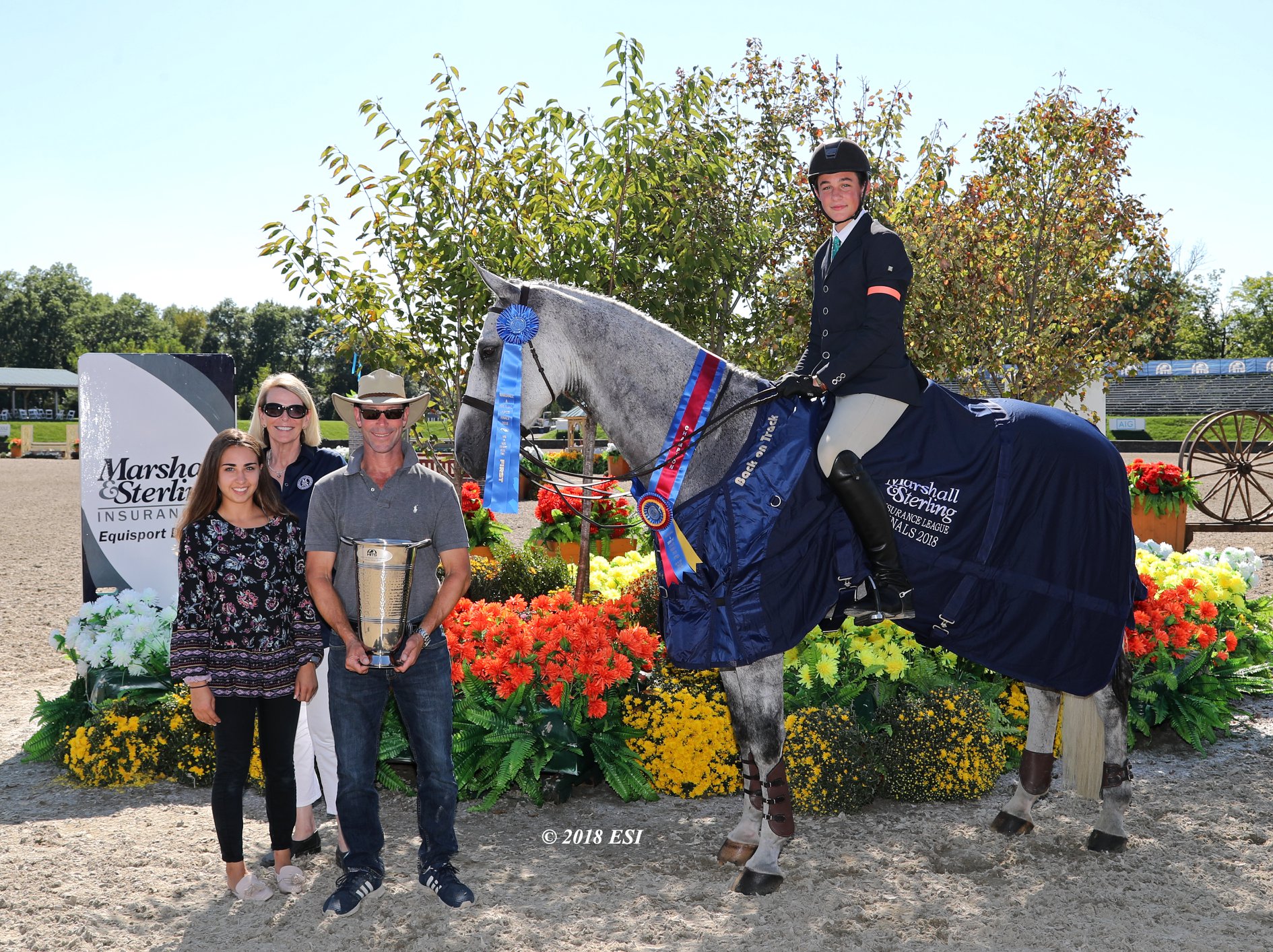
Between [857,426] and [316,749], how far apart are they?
9.86 ft

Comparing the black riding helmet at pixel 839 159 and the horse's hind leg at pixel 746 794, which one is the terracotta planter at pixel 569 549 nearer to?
the horse's hind leg at pixel 746 794

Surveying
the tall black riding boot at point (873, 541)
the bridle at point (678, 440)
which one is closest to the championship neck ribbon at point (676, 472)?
the bridle at point (678, 440)

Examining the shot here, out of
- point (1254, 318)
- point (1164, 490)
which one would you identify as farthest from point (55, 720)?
point (1254, 318)

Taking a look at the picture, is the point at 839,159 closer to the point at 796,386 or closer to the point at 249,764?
the point at 796,386

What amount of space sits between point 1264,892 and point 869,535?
2.32 meters

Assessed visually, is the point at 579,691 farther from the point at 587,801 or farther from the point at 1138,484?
the point at 1138,484

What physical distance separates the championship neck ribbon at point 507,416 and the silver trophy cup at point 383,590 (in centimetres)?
41

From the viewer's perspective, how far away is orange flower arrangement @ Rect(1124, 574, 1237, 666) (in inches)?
244

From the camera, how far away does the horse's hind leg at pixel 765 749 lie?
424 centimetres

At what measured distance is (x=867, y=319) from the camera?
4.18 meters

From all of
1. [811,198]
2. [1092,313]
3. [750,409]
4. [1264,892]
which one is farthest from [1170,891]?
[1092,313]

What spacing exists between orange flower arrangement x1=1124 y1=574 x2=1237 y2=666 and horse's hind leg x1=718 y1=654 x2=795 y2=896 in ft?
9.94

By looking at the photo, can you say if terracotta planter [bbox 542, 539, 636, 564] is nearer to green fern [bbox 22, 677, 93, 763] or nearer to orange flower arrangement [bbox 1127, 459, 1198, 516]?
green fern [bbox 22, 677, 93, 763]

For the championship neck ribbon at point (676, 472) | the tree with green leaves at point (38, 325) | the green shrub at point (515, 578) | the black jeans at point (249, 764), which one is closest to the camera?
the black jeans at point (249, 764)
